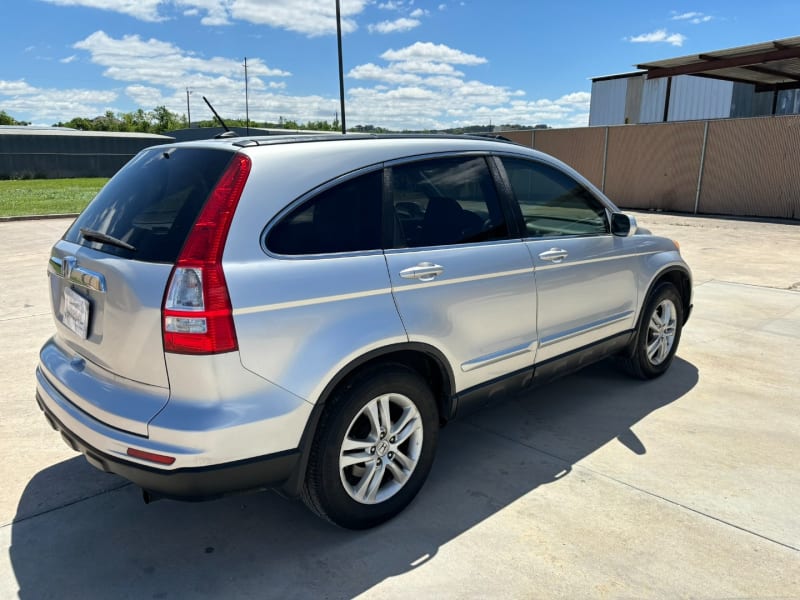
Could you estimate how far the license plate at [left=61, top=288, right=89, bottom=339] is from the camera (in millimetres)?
2541

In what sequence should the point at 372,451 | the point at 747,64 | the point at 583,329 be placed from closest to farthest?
the point at 372,451 → the point at 583,329 → the point at 747,64

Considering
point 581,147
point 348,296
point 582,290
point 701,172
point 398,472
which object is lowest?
point 398,472

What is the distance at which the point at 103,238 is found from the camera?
2.61 m

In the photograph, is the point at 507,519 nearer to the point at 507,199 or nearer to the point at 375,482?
the point at 375,482

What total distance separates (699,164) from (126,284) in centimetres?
1838

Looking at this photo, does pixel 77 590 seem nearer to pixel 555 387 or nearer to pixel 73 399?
pixel 73 399

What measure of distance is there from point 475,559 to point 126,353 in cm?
166

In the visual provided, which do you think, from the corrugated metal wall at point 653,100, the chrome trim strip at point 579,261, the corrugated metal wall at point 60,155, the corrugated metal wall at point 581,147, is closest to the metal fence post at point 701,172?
the corrugated metal wall at point 581,147

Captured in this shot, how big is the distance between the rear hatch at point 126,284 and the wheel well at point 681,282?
3409mm

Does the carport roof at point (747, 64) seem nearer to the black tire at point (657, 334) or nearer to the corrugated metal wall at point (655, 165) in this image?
the corrugated metal wall at point (655, 165)

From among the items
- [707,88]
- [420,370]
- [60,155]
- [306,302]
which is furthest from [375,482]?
[60,155]

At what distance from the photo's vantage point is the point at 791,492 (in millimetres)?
3121

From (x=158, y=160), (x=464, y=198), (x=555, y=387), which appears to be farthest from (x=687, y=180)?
(x=158, y=160)

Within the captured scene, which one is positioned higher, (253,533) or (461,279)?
(461,279)
